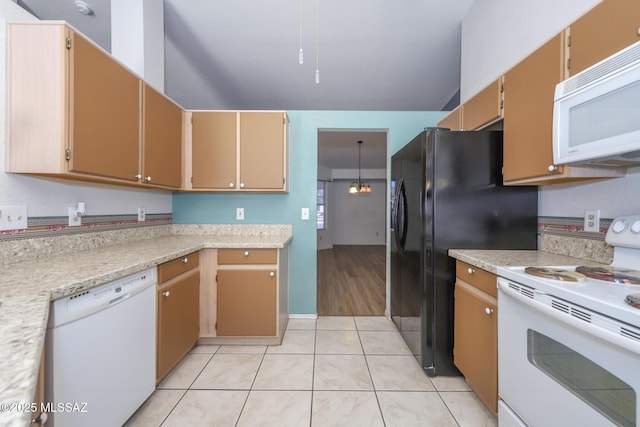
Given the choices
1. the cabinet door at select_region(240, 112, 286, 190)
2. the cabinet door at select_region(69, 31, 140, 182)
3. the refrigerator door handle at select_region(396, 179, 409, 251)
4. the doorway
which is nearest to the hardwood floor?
the doorway

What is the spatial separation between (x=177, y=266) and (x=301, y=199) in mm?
1344

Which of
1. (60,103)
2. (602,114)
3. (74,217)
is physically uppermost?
(60,103)

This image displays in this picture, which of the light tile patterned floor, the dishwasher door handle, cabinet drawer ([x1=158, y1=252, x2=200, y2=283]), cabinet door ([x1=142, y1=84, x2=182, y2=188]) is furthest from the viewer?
cabinet door ([x1=142, y1=84, x2=182, y2=188])

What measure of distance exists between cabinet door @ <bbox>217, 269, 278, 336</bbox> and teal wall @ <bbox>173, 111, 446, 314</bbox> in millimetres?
632

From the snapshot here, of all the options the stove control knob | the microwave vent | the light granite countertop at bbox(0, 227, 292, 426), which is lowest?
the light granite countertop at bbox(0, 227, 292, 426)

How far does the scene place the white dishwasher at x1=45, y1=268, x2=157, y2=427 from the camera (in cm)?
92

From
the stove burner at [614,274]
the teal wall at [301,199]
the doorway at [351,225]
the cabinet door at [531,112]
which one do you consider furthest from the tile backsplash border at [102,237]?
the doorway at [351,225]

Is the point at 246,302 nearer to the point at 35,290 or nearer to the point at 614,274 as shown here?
the point at 35,290

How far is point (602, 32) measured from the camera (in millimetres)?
1039

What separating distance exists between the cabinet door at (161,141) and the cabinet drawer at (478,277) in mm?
2279

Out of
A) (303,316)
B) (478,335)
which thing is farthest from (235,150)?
(478,335)

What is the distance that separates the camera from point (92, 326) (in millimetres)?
Answer: 1045

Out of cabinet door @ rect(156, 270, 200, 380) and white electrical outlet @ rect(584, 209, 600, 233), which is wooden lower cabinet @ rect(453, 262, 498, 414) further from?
cabinet door @ rect(156, 270, 200, 380)

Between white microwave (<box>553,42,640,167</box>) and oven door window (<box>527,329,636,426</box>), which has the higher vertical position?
white microwave (<box>553,42,640,167</box>)
